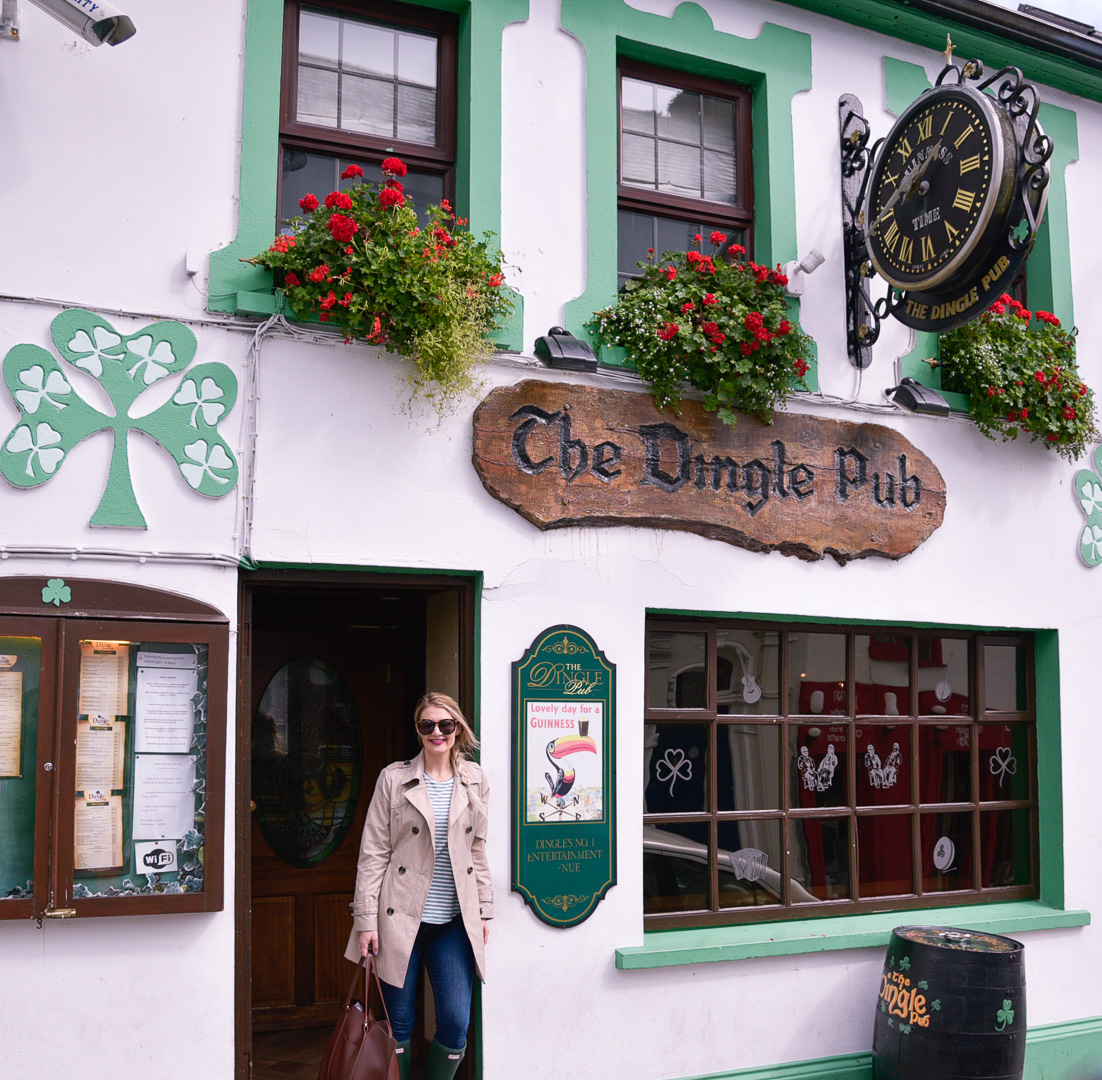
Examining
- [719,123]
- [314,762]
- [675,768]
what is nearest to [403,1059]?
[675,768]

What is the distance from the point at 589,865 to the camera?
5285mm

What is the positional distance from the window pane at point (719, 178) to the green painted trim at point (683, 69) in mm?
153

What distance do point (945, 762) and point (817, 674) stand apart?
3.35ft

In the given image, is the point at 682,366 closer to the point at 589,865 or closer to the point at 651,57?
the point at 651,57

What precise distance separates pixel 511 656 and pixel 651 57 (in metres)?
3.35

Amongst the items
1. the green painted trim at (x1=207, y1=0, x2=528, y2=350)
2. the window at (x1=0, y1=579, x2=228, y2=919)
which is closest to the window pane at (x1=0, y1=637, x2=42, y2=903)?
the window at (x1=0, y1=579, x2=228, y2=919)

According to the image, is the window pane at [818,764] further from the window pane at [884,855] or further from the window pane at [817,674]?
the window pane at [884,855]

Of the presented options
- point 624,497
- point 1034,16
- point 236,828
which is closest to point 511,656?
point 624,497

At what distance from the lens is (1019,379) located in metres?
6.39

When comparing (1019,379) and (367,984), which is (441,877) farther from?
(1019,379)

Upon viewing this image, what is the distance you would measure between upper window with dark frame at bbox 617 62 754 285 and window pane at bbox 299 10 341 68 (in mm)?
1556

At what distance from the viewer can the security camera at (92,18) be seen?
4.26 m

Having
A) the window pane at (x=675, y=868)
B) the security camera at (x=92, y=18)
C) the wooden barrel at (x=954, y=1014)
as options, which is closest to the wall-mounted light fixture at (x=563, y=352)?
the security camera at (x=92, y=18)

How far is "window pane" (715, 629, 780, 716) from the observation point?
19.5 ft
